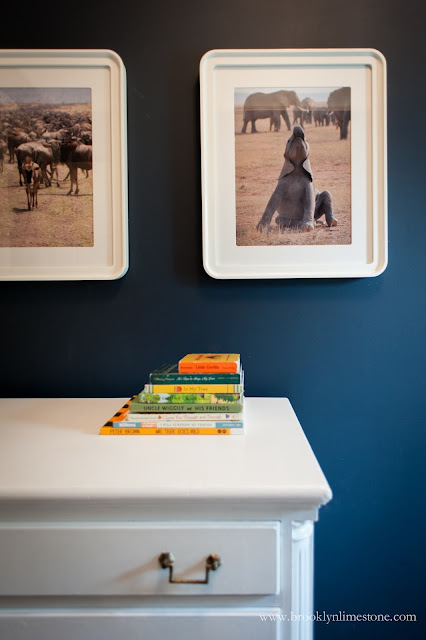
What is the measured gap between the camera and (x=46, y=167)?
4.69ft

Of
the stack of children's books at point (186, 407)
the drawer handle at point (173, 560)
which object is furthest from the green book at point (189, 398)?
the drawer handle at point (173, 560)

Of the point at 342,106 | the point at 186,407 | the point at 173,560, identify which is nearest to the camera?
the point at 173,560

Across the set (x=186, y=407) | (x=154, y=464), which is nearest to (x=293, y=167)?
(x=186, y=407)

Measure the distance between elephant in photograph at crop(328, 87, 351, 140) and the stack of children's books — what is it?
845 millimetres

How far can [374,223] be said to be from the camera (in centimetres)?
142

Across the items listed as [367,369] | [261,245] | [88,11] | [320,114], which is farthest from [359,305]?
[88,11]

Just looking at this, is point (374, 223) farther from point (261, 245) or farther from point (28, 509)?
point (28, 509)

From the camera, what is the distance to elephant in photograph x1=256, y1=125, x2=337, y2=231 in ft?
4.67

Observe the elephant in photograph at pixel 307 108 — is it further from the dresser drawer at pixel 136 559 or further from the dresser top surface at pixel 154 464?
the dresser drawer at pixel 136 559

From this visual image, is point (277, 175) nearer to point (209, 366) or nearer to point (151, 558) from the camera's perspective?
Result: point (209, 366)

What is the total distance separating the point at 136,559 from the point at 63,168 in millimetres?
1114

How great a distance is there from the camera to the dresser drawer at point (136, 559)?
83cm

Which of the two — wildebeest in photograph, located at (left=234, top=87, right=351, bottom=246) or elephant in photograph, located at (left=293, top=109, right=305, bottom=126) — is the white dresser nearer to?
wildebeest in photograph, located at (left=234, top=87, right=351, bottom=246)

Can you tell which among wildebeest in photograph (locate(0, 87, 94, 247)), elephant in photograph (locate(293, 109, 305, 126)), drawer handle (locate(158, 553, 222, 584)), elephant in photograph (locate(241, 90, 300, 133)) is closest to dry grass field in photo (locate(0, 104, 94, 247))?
wildebeest in photograph (locate(0, 87, 94, 247))
